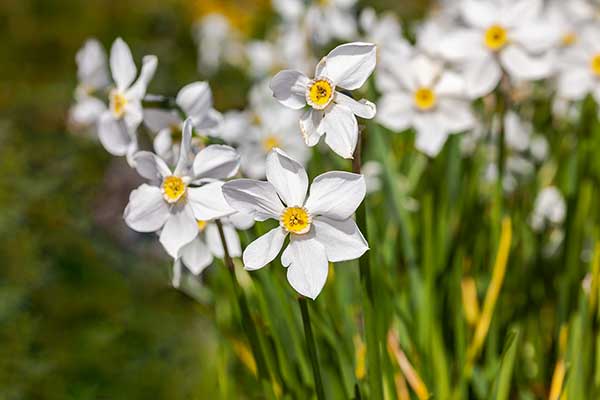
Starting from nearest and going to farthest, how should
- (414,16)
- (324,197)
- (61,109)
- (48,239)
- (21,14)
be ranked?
(324,197) → (48,239) → (61,109) → (21,14) → (414,16)

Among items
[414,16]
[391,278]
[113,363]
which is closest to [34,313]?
[113,363]

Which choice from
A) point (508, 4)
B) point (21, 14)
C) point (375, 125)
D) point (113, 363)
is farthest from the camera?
point (21, 14)

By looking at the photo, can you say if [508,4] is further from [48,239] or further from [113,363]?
[48,239]

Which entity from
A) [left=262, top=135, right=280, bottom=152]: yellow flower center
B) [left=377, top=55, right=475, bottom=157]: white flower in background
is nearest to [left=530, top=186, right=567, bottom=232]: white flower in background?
[left=377, top=55, right=475, bottom=157]: white flower in background

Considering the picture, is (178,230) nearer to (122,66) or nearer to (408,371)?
(122,66)

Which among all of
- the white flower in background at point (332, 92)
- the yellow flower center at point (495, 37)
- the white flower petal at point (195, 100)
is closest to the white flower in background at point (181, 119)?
the white flower petal at point (195, 100)

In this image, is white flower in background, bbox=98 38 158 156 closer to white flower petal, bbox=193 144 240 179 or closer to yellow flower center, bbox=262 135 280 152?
white flower petal, bbox=193 144 240 179

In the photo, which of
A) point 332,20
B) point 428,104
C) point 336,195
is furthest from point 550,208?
point 332,20
